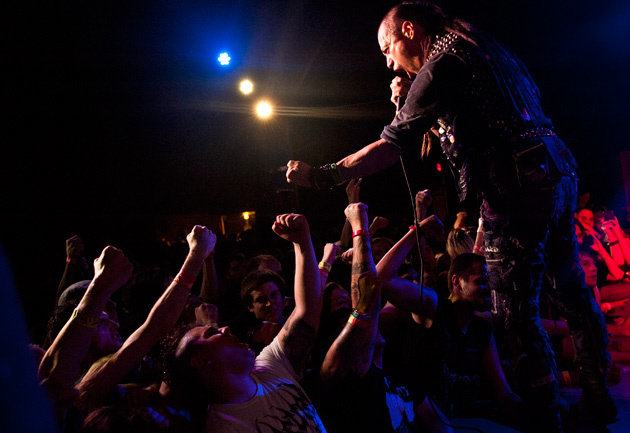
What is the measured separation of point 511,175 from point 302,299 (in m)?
1.23

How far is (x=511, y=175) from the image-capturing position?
1.86 metres

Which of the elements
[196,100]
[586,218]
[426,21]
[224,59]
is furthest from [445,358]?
[196,100]

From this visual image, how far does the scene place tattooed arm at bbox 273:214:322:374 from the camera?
231 cm

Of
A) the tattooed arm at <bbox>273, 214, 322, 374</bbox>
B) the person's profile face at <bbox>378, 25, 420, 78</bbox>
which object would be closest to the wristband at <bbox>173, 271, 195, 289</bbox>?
the tattooed arm at <bbox>273, 214, 322, 374</bbox>

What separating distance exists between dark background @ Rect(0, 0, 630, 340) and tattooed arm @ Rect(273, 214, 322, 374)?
4171 mm

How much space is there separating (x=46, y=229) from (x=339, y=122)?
743 cm

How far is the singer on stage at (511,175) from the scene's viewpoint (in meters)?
1.86

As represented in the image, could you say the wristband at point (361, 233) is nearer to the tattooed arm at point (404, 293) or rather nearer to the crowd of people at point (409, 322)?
the crowd of people at point (409, 322)

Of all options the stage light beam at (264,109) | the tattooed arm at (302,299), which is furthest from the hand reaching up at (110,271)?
the stage light beam at (264,109)

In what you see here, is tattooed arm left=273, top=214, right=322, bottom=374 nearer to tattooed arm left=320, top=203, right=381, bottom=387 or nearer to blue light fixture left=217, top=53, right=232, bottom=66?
tattooed arm left=320, top=203, right=381, bottom=387

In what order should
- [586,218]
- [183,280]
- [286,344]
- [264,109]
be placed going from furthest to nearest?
[264,109], [586,218], [286,344], [183,280]

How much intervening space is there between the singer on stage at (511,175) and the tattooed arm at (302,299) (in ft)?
1.64

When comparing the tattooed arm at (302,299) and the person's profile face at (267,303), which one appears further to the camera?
the person's profile face at (267,303)

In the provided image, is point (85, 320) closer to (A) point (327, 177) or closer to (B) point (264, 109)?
(A) point (327, 177)
